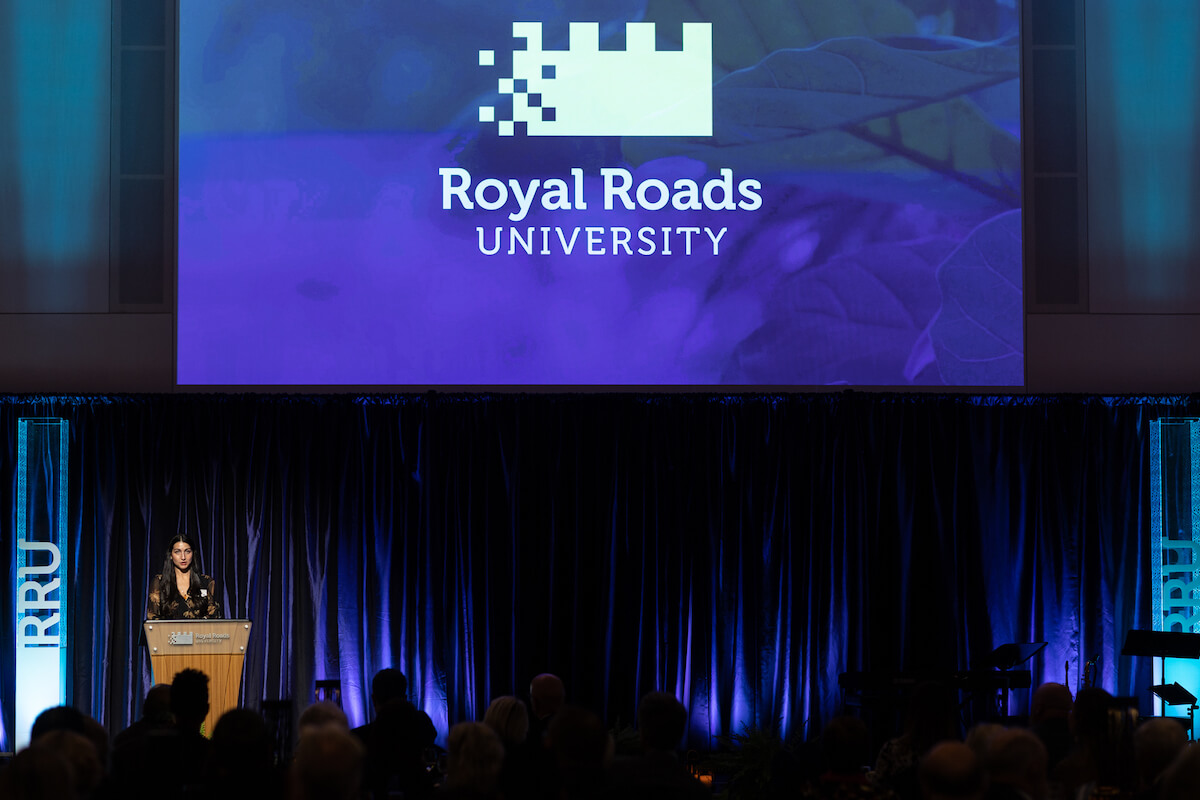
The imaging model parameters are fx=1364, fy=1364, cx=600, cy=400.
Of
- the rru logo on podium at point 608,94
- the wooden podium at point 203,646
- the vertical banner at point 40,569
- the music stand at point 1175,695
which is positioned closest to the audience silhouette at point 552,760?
the wooden podium at point 203,646

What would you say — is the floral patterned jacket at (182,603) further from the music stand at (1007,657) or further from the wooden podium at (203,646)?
the music stand at (1007,657)

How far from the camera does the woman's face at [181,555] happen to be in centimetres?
869

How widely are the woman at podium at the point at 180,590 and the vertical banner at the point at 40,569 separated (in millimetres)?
948

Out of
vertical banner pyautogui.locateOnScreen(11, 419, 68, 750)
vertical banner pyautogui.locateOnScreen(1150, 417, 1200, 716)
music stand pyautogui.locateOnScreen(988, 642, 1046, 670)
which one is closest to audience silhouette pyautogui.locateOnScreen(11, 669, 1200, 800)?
music stand pyautogui.locateOnScreen(988, 642, 1046, 670)

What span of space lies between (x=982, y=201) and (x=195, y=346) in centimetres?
544

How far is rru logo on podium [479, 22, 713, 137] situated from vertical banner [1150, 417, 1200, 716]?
3910mm

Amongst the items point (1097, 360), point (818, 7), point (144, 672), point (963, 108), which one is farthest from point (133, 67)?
point (1097, 360)

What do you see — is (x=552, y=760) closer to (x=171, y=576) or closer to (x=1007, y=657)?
(x=1007, y=657)

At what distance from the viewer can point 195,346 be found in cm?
920

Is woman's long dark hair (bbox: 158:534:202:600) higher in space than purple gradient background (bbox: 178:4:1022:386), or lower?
lower

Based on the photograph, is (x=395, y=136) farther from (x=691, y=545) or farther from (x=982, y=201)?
(x=982, y=201)

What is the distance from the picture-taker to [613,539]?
938 centimetres

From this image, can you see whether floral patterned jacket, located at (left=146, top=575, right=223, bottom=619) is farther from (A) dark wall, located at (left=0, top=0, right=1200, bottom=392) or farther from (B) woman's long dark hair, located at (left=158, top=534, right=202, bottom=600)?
(A) dark wall, located at (left=0, top=0, right=1200, bottom=392)

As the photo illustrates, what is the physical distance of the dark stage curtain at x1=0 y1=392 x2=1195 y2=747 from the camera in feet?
30.6
